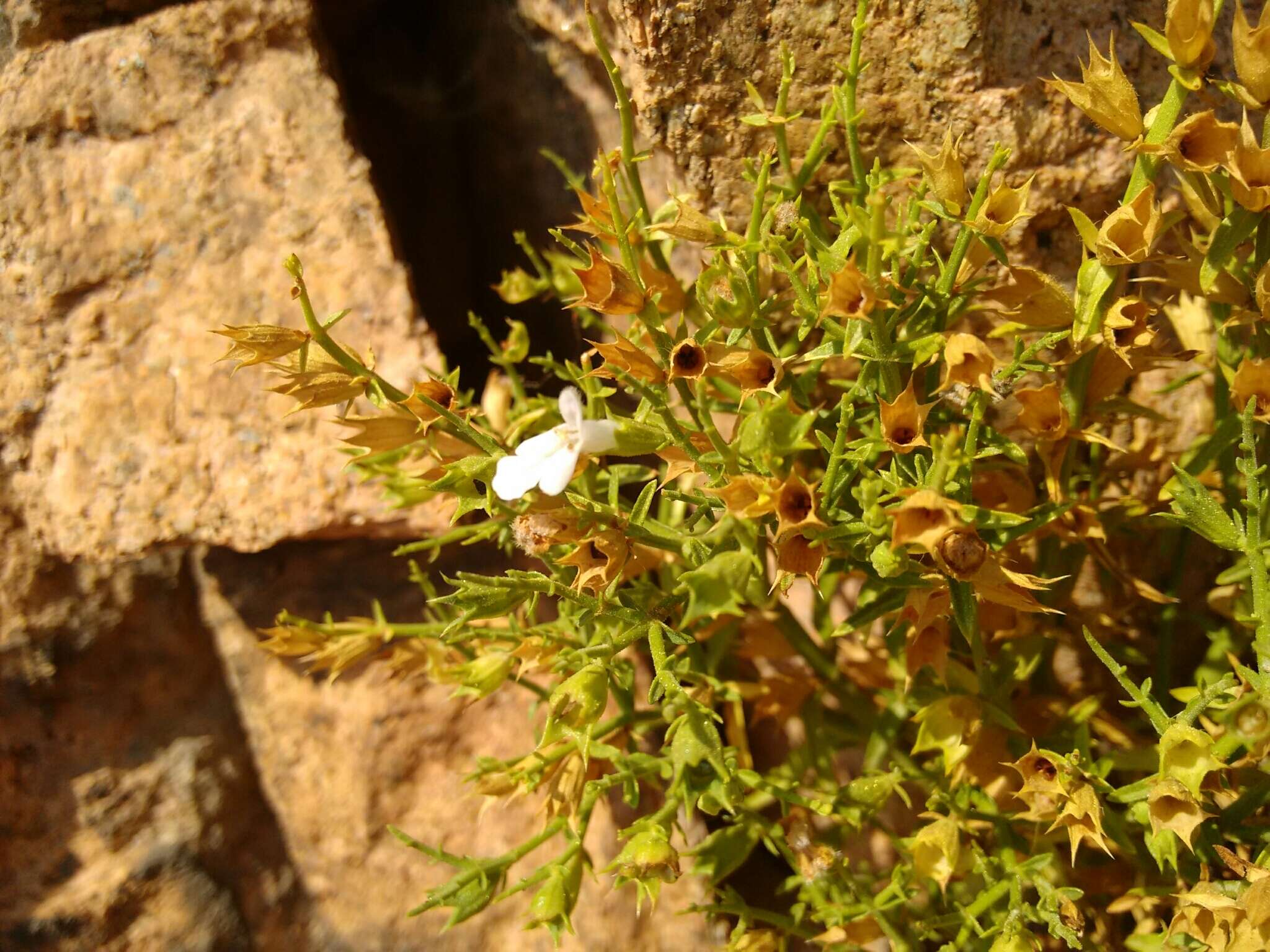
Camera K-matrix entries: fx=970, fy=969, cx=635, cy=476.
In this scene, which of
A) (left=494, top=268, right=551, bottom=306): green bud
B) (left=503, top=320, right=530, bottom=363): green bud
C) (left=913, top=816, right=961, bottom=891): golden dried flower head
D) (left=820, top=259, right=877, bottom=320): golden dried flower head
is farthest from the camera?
(left=494, top=268, right=551, bottom=306): green bud

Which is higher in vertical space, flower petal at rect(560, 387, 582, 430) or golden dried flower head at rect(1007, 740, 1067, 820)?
flower petal at rect(560, 387, 582, 430)

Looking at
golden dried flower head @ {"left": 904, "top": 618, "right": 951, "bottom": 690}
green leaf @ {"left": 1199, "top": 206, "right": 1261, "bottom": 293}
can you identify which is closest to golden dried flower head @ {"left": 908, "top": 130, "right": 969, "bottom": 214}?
green leaf @ {"left": 1199, "top": 206, "right": 1261, "bottom": 293}

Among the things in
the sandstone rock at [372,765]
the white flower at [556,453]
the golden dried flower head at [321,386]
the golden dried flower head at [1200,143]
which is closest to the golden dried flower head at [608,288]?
the white flower at [556,453]

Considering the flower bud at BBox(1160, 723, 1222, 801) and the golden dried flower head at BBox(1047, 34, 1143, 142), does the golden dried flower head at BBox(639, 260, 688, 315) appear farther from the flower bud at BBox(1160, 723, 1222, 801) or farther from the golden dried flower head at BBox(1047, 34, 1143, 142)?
the flower bud at BBox(1160, 723, 1222, 801)

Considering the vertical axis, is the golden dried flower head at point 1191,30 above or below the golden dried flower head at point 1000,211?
above

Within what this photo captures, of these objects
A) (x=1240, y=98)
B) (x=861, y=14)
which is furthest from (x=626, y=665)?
(x=1240, y=98)

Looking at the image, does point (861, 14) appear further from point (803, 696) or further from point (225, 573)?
point (225, 573)

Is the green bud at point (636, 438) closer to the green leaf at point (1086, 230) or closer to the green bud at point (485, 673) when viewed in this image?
the green bud at point (485, 673)
